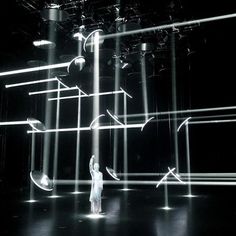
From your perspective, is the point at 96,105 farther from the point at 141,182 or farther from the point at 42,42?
the point at 42,42

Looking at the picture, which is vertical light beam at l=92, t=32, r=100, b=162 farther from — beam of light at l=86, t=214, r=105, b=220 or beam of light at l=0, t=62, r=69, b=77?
beam of light at l=86, t=214, r=105, b=220

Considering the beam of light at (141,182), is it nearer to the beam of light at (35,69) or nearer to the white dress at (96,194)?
the beam of light at (35,69)

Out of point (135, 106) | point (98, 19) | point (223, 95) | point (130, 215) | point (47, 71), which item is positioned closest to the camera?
point (130, 215)

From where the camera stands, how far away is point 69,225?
5.68 meters

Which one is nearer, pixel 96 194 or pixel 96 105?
pixel 96 194

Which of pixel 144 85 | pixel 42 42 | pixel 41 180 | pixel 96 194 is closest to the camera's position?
pixel 96 194

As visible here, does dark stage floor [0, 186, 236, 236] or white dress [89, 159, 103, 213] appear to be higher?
white dress [89, 159, 103, 213]

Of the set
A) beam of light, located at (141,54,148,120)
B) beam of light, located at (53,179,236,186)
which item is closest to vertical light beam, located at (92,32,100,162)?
beam of light, located at (141,54,148,120)

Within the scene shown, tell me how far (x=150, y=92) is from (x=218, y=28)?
627cm

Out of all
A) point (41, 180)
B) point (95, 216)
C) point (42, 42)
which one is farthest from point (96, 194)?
point (42, 42)

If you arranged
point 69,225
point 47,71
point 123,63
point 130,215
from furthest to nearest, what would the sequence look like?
point 123,63 → point 47,71 → point 130,215 → point 69,225

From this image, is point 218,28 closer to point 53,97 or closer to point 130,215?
point 130,215

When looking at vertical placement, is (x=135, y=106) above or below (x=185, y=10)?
below

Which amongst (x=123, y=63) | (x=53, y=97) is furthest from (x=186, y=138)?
(x=53, y=97)
